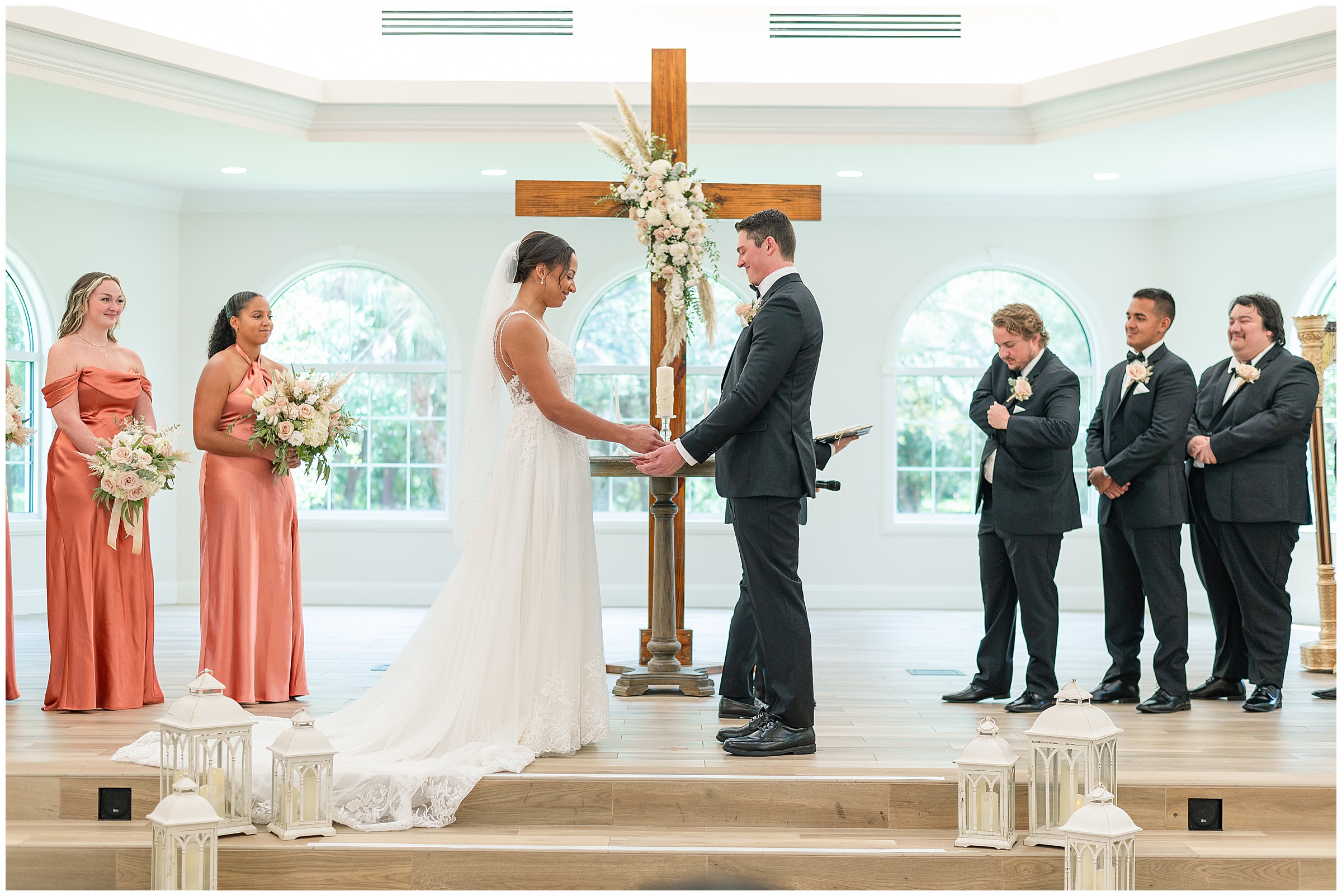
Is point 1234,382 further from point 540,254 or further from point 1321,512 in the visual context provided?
point 540,254

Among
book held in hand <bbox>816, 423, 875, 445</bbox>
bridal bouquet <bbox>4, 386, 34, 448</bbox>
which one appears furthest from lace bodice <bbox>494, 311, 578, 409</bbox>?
bridal bouquet <bbox>4, 386, 34, 448</bbox>

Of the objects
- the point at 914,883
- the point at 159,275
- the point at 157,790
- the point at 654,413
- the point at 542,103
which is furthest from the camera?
the point at 159,275

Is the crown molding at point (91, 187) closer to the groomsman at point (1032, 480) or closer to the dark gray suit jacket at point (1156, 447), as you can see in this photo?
the groomsman at point (1032, 480)

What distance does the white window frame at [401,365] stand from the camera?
8.55 meters

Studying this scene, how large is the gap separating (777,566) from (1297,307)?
19.0 feet

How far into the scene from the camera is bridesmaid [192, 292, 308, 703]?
14.6 feet

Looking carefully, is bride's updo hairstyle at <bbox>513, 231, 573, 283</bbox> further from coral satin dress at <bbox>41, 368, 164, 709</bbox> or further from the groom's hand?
coral satin dress at <bbox>41, 368, 164, 709</bbox>

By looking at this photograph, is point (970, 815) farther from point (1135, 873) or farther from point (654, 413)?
point (654, 413)

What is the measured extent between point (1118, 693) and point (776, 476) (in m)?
2.07

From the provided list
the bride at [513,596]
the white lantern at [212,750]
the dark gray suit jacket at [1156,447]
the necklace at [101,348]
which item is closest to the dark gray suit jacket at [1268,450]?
the dark gray suit jacket at [1156,447]

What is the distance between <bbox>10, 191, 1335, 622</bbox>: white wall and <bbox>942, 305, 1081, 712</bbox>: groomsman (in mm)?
3919

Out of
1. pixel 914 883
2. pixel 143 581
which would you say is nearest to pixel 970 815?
pixel 914 883

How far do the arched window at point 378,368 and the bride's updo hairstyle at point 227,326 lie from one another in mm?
3923

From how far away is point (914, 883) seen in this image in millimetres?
3084
